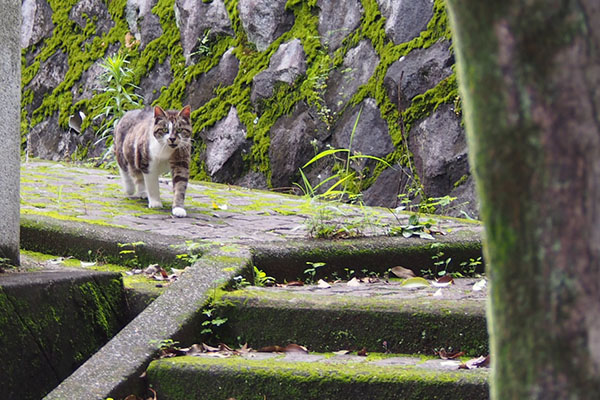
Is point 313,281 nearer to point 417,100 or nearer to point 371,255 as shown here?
point 371,255

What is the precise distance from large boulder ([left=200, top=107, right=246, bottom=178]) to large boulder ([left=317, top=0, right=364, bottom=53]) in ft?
3.77

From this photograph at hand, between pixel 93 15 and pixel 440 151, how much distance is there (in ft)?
16.4

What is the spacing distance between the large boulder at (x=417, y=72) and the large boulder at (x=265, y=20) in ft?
4.65

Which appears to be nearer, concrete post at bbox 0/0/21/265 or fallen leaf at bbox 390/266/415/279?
concrete post at bbox 0/0/21/265

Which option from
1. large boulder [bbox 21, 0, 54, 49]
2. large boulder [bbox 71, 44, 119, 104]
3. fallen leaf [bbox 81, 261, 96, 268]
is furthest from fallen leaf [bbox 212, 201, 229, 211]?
large boulder [bbox 21, 0, 54, 49]

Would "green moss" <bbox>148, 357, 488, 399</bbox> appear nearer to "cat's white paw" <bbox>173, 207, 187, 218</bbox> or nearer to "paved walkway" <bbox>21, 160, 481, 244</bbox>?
"paved walkway" <bbox>21, 160, 481, 244</bbox>

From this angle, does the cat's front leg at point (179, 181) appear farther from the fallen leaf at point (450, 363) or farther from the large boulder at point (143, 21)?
the large boulder at point (143, 21)

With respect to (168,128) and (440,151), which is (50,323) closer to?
(168,128)

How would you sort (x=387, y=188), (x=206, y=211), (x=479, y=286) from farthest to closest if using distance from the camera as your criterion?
(x=387, y=188) → (x=206, y=211) → (x=479, y=286)

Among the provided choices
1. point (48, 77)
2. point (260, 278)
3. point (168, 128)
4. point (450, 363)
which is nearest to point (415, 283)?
point (260, 278)

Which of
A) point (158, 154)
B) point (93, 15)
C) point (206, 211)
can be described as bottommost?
point (206, 211)

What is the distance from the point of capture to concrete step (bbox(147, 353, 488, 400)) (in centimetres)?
242

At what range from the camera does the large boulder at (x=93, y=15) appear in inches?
348

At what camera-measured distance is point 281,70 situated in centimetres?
695
